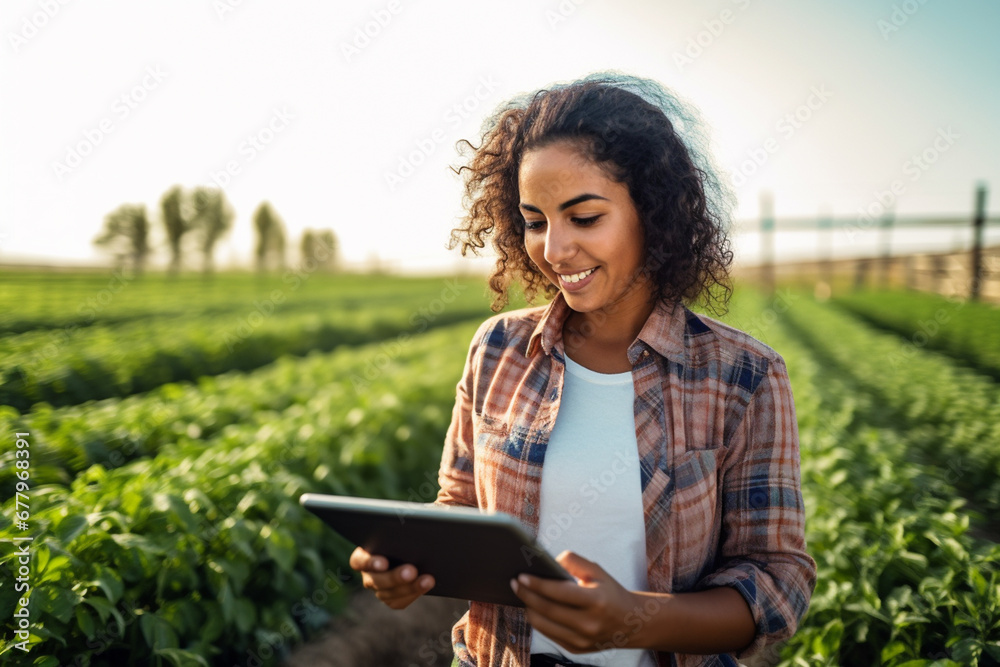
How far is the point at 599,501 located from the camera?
1.34 metres

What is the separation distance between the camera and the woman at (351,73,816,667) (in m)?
1.26

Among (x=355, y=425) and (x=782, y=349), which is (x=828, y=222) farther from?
(x=355, y=425)

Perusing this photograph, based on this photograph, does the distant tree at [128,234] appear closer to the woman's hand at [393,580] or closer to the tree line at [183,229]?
the tree line at [183,229]

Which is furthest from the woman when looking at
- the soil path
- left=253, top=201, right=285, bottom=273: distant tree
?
left=253, top=201, right=285, bottom=273: distant tree

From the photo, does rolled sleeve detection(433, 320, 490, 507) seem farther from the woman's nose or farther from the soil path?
the soil path

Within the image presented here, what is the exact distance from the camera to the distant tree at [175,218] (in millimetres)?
51447

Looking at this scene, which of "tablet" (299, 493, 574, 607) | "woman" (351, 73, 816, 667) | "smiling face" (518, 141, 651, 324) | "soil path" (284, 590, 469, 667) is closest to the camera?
"tablet" (299, 493, 574, 607)

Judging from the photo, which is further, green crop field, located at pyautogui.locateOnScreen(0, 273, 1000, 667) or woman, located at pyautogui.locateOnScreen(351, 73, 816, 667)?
green crop field, located at pyautogui.locateOnScreen(0, 273, 1000, 667)

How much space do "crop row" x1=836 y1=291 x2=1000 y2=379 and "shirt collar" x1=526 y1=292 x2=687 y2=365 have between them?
5.80 meters

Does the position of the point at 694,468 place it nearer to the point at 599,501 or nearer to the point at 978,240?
the point at 599,501

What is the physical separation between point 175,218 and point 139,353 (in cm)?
5176

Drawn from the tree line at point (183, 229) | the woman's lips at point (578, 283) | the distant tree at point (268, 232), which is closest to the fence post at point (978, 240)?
the woman's lips at point (578, 283)

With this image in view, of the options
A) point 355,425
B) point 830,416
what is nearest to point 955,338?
point 830,416

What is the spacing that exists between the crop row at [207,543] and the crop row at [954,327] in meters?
5.46
